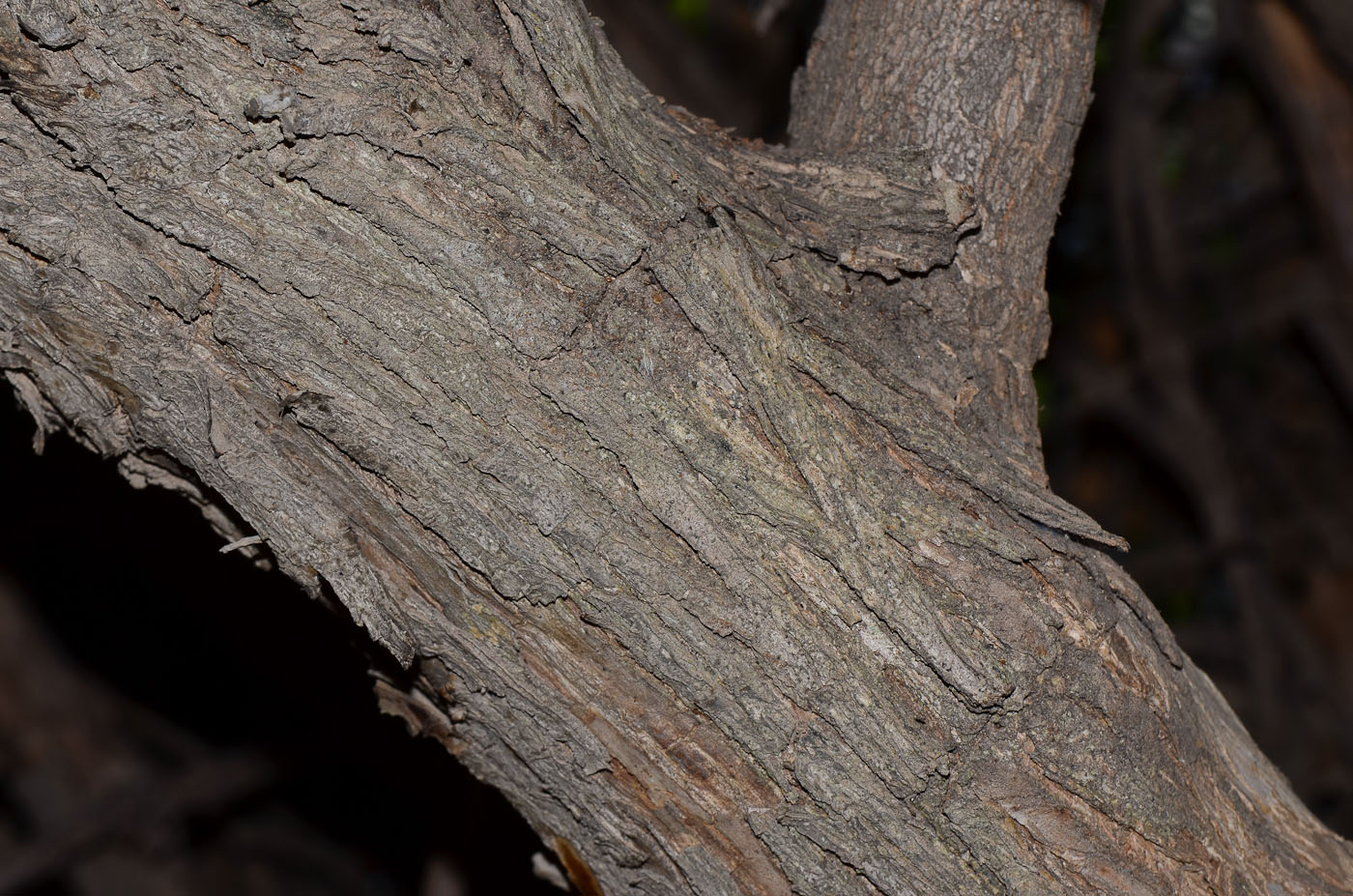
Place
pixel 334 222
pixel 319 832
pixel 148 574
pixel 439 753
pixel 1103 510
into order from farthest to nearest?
1. pixel 1103 510
2. pixel 319 832
3. pixel 148 574
4. pixel 439 753
5. pixel 334 222

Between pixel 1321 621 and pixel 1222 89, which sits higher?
pixel 1222 89

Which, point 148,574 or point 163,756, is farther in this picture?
point 163,756

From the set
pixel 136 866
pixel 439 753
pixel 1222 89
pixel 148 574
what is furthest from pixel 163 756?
pixel 1222 89

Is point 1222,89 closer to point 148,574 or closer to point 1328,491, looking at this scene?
point 1328,491

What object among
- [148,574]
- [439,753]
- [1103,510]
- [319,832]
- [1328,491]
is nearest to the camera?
[439,753]

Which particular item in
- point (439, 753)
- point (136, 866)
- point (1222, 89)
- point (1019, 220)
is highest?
point (1222, 89)

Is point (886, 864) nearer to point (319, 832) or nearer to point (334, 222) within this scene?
point (334, 222)
